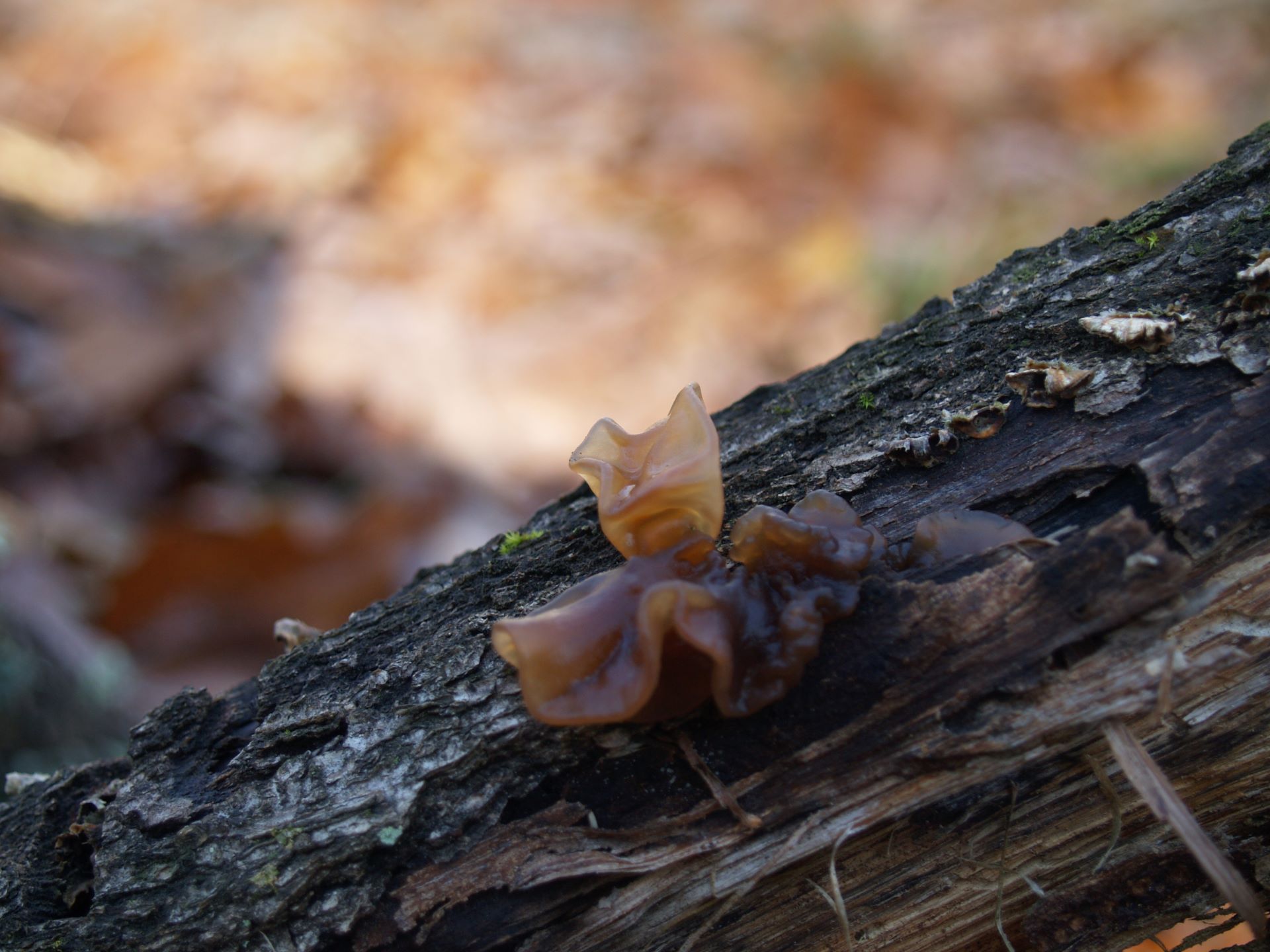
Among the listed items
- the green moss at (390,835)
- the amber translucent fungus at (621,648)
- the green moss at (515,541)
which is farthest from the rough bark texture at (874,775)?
the green moss at (515,541)

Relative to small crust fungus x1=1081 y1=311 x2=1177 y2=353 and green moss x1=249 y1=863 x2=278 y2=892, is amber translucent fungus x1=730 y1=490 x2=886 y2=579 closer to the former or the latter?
small crust fungus x1=1081 y1=311 x2=1177 y2=353

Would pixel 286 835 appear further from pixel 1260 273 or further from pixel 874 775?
pixel 1260 273

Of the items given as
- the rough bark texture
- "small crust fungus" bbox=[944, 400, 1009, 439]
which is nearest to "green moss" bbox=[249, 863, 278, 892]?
the rough bark texture

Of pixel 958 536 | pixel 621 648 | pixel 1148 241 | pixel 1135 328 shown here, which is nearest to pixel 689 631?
pixel 621 648

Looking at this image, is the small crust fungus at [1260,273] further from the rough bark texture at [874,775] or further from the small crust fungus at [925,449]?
the small crust fungus at [925,449]

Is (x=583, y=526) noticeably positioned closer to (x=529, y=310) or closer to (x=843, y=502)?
(x=843, y=502)

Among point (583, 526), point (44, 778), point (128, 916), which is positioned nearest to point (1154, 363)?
point (583, 526)

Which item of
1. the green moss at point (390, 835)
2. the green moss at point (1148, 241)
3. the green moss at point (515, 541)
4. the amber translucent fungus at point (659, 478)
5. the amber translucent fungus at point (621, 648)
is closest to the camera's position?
the amber translucent fungus at point (621, 648)
